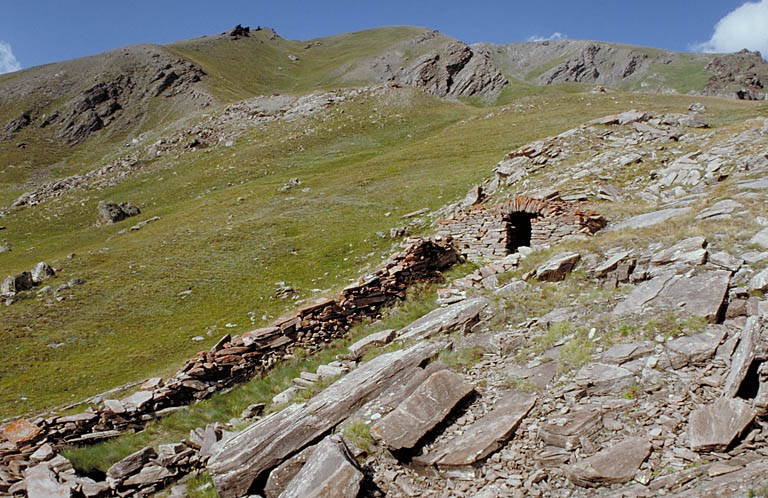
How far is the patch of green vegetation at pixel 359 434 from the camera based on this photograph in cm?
777

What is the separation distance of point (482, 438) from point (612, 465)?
1.99m

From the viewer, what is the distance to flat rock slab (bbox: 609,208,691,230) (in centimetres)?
1471

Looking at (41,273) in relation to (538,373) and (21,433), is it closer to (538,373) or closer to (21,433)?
(21,433)

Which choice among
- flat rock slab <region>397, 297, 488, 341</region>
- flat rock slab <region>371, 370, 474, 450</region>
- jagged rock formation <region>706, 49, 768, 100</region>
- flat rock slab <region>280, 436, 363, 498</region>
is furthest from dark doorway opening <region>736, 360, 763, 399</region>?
jagged rock formation <region>706, 49, 768, 100</region>

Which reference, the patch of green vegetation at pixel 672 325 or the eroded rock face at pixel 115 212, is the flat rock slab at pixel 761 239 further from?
the eroded rock face at pixel 115 212

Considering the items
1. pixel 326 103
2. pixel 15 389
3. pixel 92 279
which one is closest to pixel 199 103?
pixel 326 103

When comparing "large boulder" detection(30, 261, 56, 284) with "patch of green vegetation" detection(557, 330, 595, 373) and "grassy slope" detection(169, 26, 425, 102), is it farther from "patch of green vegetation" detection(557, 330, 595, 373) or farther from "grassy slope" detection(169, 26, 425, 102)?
"grassy slope" detection(169, 26, 425, 102)

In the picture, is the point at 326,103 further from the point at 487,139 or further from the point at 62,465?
the point at 62,465

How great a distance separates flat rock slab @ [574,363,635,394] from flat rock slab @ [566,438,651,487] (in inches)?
51.4

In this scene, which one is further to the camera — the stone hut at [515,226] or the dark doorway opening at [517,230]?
the dark doorway opening at [517,230]

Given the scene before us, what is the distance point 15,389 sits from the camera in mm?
16766

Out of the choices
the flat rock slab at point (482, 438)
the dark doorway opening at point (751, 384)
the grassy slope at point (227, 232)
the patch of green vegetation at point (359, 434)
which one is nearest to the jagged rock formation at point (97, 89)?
the grassy slope at point (227, 232)

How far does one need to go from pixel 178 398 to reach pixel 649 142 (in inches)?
1045

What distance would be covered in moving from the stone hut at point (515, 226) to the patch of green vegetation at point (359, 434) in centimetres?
1130
